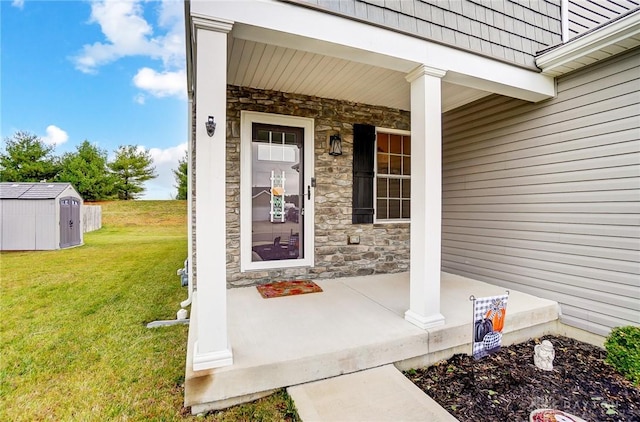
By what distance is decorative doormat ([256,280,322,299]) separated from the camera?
3621 millimetres

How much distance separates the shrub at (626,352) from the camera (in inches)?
94.1

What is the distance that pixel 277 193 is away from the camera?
13.6 feet

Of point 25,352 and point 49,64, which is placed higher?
point 49,64

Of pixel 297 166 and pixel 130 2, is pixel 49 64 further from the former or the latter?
pixel 297 166

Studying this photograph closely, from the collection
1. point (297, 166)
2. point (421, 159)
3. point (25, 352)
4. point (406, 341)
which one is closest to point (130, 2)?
point (297, 166)

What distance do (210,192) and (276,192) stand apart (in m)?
2.12

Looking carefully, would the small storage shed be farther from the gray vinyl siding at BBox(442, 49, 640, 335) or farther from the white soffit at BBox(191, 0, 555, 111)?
the gray vinyl siding at BBox(442, 49, 640, 335)

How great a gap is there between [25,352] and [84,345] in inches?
18.1

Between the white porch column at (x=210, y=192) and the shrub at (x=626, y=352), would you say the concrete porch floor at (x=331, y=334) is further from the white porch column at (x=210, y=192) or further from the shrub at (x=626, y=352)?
the shrub at (x=626, y=352)

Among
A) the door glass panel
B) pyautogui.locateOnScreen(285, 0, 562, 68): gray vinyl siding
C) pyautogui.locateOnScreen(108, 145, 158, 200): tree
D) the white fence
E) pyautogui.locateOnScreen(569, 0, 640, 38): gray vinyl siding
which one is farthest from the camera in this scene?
pyautogui.locateOnScreen(108, 145, 158, 200): tree

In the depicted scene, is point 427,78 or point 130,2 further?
point 130,2

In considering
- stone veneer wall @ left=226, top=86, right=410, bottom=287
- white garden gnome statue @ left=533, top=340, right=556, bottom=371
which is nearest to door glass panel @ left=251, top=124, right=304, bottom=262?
stone veneer wall @ left=226, top=86, right=410, bottom=287

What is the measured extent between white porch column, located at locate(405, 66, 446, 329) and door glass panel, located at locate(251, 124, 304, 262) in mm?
1855

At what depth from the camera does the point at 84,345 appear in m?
2.88
